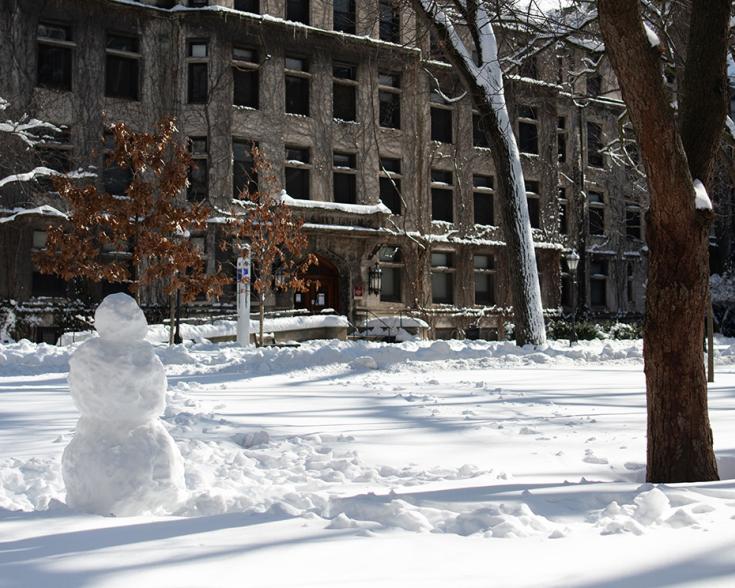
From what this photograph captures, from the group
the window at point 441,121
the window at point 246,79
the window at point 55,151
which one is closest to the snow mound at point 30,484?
the window at point 55,151

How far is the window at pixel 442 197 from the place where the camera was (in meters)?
31.3

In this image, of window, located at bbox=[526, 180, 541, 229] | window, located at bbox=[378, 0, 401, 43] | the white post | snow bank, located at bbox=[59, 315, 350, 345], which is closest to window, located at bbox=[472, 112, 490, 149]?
window, located at bbox=[526, 180, 541, 229]

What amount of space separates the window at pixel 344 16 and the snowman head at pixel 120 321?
27.2 m

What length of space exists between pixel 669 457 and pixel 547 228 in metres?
29.4

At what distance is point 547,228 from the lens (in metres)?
33.9

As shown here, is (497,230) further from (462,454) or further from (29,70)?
(462,454)

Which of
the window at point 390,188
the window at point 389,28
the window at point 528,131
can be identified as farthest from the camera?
the window at point 528,131

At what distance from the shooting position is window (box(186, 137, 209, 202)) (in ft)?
87.4

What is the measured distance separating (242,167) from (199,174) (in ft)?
4.79

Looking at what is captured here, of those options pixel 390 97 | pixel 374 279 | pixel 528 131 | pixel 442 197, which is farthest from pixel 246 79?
pixel 528 131

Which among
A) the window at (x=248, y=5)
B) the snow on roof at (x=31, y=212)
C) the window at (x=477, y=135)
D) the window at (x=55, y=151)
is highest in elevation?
the window at (x=248, y=5)

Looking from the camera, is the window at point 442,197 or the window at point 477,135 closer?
the window at point 442,197

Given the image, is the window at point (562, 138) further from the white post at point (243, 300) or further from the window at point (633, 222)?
the white post at point (243, 300)

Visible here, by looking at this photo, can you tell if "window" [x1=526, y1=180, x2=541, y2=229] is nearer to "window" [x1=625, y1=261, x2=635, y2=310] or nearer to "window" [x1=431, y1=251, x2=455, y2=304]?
"window" [x1=431, y1=251, x2=455, y2=304]
